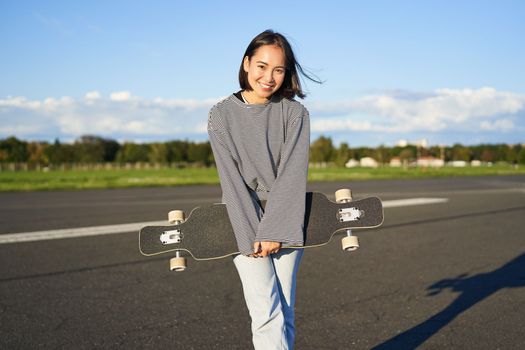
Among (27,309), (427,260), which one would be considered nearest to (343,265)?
(427,260)

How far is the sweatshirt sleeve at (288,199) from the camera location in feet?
7.14

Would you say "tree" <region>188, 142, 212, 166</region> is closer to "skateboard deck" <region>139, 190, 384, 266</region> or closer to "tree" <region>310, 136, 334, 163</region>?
"tree" <region>310, 136, 334, 163</region>

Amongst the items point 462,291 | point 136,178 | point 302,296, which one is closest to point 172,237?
point 302,296

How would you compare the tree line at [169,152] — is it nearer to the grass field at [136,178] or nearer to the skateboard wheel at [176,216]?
the grass field at [136,178]

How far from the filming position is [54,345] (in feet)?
11.3

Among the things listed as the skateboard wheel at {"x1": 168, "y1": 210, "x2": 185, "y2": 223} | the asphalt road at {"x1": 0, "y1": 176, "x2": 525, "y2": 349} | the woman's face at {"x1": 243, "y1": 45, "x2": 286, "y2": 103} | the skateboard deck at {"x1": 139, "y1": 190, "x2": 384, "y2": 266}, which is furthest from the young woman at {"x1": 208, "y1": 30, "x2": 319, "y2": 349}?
the asphalt road at {"x1": 0, "y1": 176, "x2": 525, "y2": 349}

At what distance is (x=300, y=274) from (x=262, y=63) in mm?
3724

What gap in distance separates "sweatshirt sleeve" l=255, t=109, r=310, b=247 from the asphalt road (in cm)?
152

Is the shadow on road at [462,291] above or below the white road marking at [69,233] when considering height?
below

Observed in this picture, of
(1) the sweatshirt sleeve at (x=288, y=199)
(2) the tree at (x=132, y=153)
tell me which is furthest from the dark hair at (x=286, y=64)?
(2) the tree at (x=132, y=153)

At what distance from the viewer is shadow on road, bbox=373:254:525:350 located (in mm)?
3582

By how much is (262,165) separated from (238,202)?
0.20 metres

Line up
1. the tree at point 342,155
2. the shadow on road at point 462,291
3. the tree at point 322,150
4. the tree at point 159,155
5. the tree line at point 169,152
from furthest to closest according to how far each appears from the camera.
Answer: the tree at point 159,155 → the tree line at point 169,152 → the tree at point 322,150 → the tree at point 342,155 → the shadow on road at point 462,291

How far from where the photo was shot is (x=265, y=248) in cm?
218
